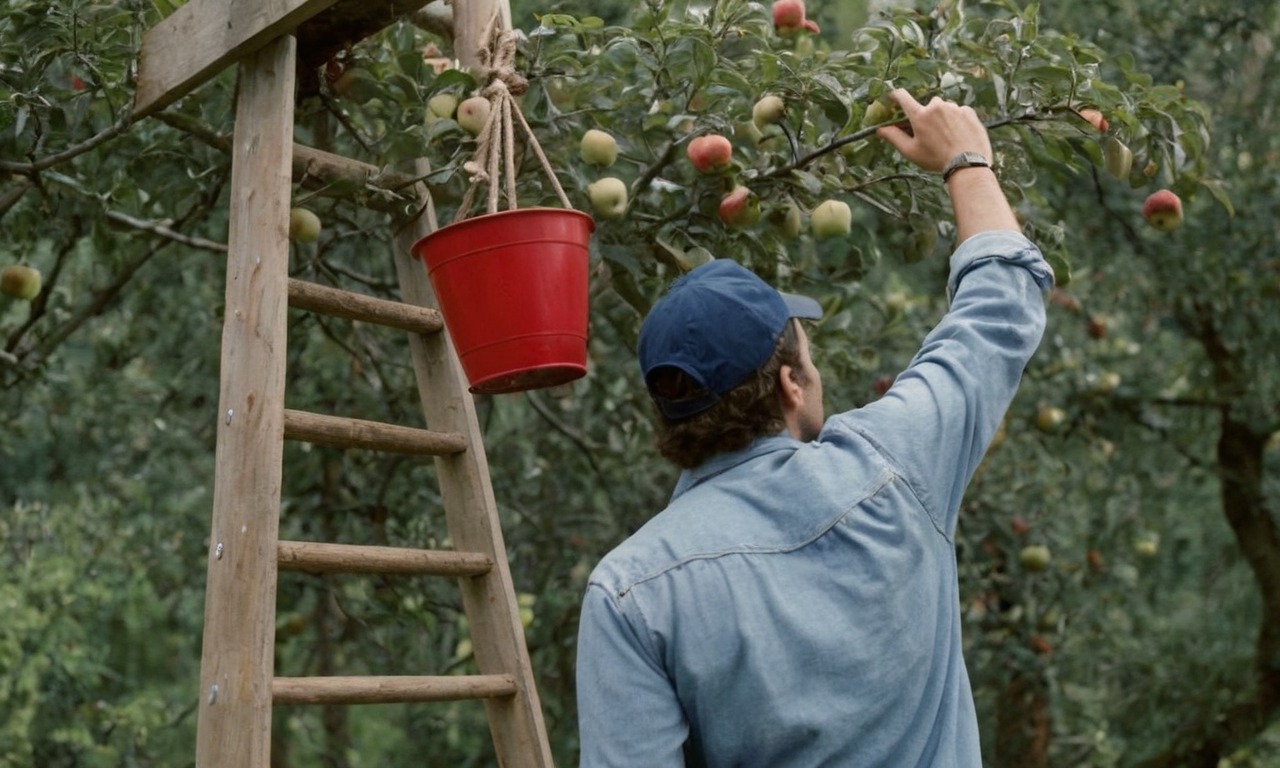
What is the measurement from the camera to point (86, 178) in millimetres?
3393

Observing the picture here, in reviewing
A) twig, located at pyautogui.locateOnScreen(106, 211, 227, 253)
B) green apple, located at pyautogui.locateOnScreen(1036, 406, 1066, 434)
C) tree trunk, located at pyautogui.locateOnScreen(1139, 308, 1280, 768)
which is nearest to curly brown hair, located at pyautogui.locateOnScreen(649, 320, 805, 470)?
twig, located at pyautogui.locateOnScreen(106, 211, 227, 253)

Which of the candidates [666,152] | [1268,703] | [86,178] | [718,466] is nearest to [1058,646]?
[1268,703]

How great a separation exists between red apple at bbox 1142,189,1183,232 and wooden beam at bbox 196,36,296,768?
172 cm

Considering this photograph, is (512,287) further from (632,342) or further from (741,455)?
(632,342)

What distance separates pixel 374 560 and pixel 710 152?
92 centimetres

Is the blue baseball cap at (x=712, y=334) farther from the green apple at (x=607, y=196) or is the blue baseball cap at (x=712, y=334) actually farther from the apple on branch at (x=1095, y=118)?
the green apple at (x=607, y=196)

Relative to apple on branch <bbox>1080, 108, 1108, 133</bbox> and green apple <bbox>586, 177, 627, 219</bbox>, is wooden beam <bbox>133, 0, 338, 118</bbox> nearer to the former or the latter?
green apple <bbox>586, 177, 627, 219</bbox>

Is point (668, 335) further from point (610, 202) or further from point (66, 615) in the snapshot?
point (66, 615)

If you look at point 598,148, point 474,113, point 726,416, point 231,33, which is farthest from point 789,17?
point 726,416

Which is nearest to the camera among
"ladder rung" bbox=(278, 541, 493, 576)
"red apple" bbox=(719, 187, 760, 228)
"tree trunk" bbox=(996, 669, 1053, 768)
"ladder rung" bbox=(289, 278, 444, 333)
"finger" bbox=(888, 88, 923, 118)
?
"finger" bbox=(888, 88, 923, 118)

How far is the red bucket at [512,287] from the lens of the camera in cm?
215

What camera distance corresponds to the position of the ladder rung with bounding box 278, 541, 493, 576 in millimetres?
2285

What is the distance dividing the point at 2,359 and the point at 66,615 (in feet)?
7.66

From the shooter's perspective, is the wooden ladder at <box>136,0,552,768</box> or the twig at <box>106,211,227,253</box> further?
the twig at <box>106,211,227,253</box>
